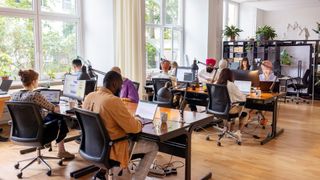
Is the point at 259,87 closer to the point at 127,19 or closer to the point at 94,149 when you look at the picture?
the point at 127,19

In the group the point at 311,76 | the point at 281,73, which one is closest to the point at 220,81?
the point at 311,76

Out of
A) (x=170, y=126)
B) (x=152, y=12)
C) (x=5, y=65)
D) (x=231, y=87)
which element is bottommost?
(x=170, y=126)

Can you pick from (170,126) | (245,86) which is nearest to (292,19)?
(245,86)

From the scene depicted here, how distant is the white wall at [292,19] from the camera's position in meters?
11.2

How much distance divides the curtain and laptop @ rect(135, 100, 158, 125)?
11.5ft

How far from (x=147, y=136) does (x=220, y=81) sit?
2.32 metres

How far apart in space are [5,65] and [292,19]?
395 inches

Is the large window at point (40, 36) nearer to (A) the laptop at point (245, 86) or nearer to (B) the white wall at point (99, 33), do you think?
(B) the white wall at point (99, 33)

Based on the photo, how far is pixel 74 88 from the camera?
4.30 metres

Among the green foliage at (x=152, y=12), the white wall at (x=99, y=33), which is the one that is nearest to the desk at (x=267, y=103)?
the white wall at (x=99, y=33)

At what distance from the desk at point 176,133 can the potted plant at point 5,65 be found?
3854 millimetres

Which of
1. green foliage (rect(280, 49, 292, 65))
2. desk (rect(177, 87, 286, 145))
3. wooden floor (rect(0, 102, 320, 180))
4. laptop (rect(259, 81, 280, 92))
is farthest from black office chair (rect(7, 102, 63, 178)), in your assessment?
green foliage (rect(280, 49, 292, 65))

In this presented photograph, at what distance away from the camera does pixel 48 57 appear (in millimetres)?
6574

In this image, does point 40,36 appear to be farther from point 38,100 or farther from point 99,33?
point 38,100
